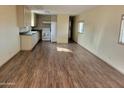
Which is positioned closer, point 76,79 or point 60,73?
point 76,79

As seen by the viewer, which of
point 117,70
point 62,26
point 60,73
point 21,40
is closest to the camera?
point 60,73

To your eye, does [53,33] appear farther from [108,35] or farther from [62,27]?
[108,35]

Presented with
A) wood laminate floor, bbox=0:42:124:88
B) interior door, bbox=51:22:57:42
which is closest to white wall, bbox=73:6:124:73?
wood laminate floor, bbox=0:42:124:88

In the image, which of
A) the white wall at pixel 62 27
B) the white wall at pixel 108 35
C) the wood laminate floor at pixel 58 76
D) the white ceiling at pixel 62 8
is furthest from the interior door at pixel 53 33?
the wood laminate floor at pixel 58 76

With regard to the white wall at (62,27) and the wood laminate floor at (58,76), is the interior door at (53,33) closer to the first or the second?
the white wall at (62,27)

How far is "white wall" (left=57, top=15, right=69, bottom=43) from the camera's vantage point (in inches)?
392

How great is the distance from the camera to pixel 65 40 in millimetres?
10281

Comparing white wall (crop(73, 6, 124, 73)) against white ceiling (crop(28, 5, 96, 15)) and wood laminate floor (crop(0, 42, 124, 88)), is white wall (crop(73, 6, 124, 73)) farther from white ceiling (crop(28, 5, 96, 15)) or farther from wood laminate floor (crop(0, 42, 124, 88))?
white ceiling (crop(28, 5, 96, 15))

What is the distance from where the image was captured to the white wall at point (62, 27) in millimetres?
9961

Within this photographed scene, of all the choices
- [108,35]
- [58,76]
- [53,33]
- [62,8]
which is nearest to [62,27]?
[53,33]
